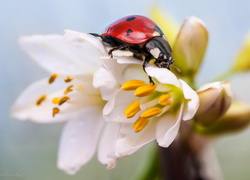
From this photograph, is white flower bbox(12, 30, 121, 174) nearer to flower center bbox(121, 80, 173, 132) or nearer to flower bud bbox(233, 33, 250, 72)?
flower center bbox(121, 80, 173, 132)

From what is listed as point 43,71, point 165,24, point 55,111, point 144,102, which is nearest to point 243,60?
point 165,24

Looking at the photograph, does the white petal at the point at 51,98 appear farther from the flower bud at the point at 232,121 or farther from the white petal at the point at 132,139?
the flower bud at the point at 232,121

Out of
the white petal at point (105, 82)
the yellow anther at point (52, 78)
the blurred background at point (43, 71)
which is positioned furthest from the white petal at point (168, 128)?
the blurred background at point (43, 71)

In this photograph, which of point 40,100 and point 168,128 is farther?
point 40,100

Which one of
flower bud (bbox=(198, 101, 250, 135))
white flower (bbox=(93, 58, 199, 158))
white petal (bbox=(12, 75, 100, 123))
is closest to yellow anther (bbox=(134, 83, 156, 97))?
white flower (bbox=(93, 58, 199, 158))

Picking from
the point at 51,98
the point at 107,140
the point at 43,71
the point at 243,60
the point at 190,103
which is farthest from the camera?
the point at 43,71

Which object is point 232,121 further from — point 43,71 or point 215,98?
point 43,71

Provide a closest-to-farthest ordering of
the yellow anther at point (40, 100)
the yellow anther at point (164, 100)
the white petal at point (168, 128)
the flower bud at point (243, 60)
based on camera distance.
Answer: the white petal at point (168, 128)
the yellow anther at point (164, 100)
the yellow anther at point (40, 100)
the flower bud at point (243, 60)
